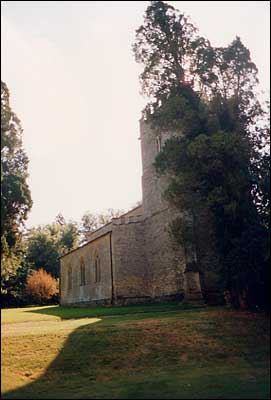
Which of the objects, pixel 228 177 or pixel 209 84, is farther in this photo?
pixel 209 84

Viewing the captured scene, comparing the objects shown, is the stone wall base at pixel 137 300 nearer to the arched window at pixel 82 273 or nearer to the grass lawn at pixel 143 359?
the arched window at pixel 82 273

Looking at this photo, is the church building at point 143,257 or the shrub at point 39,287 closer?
the church building at point 143,257

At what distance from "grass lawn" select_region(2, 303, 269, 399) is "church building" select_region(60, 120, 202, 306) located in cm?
832

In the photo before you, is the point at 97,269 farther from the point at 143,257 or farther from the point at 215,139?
the point at 215,139

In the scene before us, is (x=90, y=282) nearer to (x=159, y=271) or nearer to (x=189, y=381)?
(x=159, y=271)

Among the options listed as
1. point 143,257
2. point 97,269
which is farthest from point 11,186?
point 97,269

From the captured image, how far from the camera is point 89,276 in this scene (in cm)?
3309

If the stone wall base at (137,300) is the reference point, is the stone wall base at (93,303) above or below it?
below

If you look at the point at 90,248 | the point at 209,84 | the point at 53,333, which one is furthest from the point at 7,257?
the point at 90,248

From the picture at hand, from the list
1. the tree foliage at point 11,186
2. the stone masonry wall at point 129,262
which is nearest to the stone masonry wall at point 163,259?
the stone masonry wall at point 129,262

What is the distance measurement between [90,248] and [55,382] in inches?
874

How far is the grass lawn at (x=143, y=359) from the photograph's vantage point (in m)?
10.3

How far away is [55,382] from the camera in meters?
11.1

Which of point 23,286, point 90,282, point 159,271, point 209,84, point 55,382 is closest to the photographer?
point 55,382
